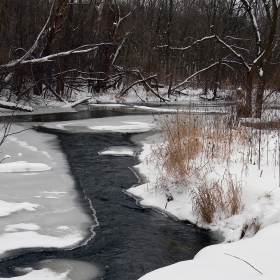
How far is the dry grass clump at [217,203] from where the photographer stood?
5047mm

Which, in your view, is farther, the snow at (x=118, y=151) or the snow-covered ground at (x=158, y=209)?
the snow at (x=118, y=151)

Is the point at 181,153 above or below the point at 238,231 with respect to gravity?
above

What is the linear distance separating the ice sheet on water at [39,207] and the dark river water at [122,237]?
0.17 metres

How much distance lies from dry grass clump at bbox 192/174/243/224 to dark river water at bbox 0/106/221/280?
0.71 feet

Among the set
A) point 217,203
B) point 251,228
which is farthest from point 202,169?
point 251,228

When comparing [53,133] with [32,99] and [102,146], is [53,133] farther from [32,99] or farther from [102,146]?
[32,99]

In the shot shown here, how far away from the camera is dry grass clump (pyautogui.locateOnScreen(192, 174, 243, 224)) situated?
199 inches

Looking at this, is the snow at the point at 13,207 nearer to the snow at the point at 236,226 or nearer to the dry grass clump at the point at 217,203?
the snow at the point at 236,226

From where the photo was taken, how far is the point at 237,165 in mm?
6449

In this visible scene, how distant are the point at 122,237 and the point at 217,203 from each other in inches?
48.9

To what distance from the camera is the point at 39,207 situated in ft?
17.5

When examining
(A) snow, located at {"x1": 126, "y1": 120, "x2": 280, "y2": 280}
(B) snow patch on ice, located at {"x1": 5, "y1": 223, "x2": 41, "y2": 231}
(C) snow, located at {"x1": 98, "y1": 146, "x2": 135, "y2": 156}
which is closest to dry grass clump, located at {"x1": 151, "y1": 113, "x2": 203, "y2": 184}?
(A) snow, located at {"x1": 126, "y1": 120, "x2": 280, "y2": 280}

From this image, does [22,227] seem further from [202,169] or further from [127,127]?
[127,127]

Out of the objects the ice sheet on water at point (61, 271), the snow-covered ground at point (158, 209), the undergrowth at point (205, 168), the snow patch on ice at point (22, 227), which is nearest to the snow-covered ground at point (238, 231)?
the snow-covered ground at point (158, 209)
